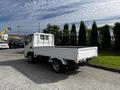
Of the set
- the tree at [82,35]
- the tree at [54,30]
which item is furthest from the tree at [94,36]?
the tree at [54,30]

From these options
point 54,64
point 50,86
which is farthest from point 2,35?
point 50,86

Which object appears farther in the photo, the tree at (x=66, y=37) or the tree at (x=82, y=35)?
the tree at (x=66, y=37)

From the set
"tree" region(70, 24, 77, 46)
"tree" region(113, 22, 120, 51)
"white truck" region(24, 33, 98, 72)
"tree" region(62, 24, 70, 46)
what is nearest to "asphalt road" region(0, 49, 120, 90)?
"white truck" region(24, 33, 98, 72)

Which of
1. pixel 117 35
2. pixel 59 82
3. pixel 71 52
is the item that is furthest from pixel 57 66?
pixel 117 35

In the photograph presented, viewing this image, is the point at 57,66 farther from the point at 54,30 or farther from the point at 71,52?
the point at 54,30

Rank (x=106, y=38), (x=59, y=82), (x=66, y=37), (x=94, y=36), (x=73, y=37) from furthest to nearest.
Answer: (x=66, y=37)
(x=73, y=37)
(x=94, y=36)
(x=106, y=38)
(x=59, y=82)

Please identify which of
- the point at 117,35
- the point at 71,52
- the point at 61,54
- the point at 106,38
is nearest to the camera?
the point at 71,52

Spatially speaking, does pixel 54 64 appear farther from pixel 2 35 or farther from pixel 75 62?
pixel 2 35

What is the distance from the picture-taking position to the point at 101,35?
24.0 meters

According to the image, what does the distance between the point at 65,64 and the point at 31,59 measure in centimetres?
404

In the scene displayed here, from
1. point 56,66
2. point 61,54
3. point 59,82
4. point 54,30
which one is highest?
point 54,30

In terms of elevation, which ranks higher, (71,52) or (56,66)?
(71,52)

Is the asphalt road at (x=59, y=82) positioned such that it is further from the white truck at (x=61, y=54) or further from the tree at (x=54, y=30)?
the tree at (x=54, y=30)

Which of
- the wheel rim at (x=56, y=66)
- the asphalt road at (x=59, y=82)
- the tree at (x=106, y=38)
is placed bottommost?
the asphalt road at (x=59, y=82)
